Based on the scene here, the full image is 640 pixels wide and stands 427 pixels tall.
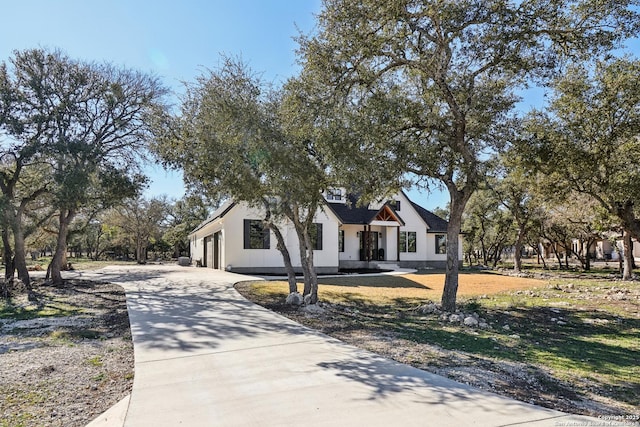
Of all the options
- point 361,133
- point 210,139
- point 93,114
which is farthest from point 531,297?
point 93,114

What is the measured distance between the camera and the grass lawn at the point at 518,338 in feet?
16.2

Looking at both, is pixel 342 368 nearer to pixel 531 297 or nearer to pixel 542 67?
pixel 542 67

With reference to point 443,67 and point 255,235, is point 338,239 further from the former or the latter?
point 443,67

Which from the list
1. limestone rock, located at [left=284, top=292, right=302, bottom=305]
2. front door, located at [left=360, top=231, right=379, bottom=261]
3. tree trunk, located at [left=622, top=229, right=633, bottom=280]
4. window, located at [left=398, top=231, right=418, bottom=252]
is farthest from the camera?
window, located at [left=398, top=231, right=418, bottom=252]

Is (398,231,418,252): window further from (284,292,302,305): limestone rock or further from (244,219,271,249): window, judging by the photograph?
(284,292,302,305): limestone rock

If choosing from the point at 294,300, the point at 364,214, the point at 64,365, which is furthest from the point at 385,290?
the point at 364,214

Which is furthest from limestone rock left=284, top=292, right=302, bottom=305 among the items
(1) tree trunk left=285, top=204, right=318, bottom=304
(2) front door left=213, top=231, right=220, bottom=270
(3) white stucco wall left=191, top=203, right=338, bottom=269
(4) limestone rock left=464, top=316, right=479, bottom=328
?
(2) front door left=213, top=231, right=220, bottom=270

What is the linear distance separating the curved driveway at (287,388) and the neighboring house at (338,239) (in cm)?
1266

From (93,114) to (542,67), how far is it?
1521cm

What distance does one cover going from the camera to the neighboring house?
22.5 meters

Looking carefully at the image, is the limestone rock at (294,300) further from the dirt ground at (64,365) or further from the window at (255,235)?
the window at (255,235)

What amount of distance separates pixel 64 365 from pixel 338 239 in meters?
20.4

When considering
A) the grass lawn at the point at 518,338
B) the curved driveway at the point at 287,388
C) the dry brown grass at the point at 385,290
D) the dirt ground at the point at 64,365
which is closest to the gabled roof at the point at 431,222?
the dry brown grass at the point at 385,290

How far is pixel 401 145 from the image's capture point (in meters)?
9.73
